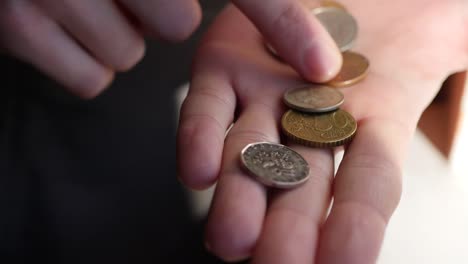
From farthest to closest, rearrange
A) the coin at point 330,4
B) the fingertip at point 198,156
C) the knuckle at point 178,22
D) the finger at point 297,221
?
the coin at point 330,4
the knuckle at point 178,22
the fingertip at point 198,156
the finger at point 297,221

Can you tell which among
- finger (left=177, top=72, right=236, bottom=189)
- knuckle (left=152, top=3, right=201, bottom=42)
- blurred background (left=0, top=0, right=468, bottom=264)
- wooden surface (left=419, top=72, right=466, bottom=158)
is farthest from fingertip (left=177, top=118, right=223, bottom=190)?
wooden surface (left=419, top=72, right=466, bottom=158)

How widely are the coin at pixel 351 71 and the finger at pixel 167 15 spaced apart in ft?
0.86

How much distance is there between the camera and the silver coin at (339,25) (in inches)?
42.7

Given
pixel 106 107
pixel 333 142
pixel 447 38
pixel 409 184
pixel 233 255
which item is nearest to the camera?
pixel 233 255

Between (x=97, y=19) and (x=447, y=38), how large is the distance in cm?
72

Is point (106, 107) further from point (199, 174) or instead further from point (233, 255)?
point (233, 255)

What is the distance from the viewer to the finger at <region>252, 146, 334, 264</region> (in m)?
0.60

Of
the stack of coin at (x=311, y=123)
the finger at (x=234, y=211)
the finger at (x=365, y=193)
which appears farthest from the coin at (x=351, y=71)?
the finger at (x=234, y=211)

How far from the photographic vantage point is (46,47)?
961 mm

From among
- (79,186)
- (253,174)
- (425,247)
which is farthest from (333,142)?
(79,186)

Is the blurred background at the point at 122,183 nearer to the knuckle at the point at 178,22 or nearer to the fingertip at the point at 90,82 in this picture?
the fingertip at the point at 90,82

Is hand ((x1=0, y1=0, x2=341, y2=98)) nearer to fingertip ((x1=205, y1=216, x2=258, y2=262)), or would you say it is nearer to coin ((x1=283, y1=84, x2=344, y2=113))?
coin ((x1=283, y1=84, x2=344, y2=113))

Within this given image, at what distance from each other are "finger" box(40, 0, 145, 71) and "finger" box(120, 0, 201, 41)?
4cm

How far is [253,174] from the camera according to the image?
70cm
